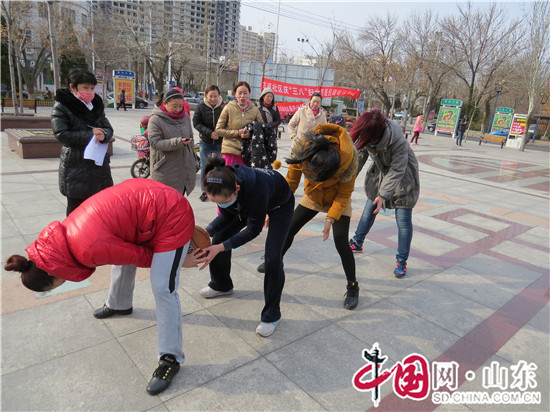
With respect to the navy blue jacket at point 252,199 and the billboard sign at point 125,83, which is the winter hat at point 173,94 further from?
the billboard sign at point 125,83

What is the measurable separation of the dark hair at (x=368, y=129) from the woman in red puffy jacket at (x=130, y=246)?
170 cm

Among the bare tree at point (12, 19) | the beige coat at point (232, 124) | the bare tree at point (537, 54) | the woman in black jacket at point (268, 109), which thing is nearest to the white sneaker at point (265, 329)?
the beige coat at point (232, 124)

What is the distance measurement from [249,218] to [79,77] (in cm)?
199

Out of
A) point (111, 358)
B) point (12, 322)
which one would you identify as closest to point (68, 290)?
point (12, 322)

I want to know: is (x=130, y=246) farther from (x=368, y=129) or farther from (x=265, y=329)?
(x=368, y=129)

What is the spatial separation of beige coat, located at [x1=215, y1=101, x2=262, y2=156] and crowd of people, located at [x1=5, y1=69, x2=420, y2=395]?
13 cm

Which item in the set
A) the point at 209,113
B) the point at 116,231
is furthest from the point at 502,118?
the point at 116,231

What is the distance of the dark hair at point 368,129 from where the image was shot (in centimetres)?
310

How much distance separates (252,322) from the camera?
290 cm

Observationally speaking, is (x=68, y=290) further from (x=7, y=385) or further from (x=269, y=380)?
(x=269, y=380)

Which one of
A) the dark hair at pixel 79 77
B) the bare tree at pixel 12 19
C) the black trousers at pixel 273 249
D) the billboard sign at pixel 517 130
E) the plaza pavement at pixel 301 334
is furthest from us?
the billboard sign at pixel 517 130

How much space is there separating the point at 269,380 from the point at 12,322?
1915 mm

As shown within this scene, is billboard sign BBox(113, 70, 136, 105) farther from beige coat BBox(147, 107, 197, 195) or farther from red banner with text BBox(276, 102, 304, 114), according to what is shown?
Answer: beige coat BBox(147, 107, 197, 195)

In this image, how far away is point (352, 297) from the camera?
328 centimetres
